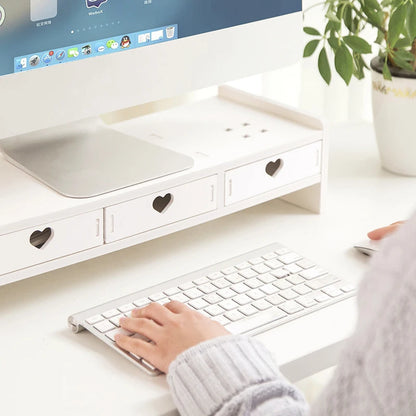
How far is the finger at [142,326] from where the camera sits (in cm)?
91

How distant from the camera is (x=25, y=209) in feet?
3.24

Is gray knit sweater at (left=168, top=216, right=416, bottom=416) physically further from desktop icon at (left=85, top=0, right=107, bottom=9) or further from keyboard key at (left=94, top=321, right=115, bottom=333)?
desktop icon at (left=85, top=0, right=107, bottom=9)

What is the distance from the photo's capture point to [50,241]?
99cm

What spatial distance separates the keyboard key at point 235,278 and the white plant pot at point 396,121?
1.44 ft

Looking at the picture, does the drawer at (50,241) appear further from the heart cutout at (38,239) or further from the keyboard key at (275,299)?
the keyboard key at (275,299)

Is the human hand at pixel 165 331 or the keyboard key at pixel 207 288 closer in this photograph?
the human hand at pixel 165 331

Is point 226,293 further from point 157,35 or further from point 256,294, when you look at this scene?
point 157,35

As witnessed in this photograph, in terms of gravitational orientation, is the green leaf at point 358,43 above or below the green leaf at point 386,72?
above

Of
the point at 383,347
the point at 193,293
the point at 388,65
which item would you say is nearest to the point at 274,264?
the point at 193,293

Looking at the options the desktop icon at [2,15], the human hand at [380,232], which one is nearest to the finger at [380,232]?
the human hand at [380,232]

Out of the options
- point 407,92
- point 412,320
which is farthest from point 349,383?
point 407,92

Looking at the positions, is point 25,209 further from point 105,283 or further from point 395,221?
point 395,221

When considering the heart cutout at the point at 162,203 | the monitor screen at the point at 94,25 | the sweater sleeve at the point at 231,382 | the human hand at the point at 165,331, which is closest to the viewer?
the sweater sleeve at the point at 231,382

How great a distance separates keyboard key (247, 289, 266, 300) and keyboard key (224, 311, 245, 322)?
0.04 m
